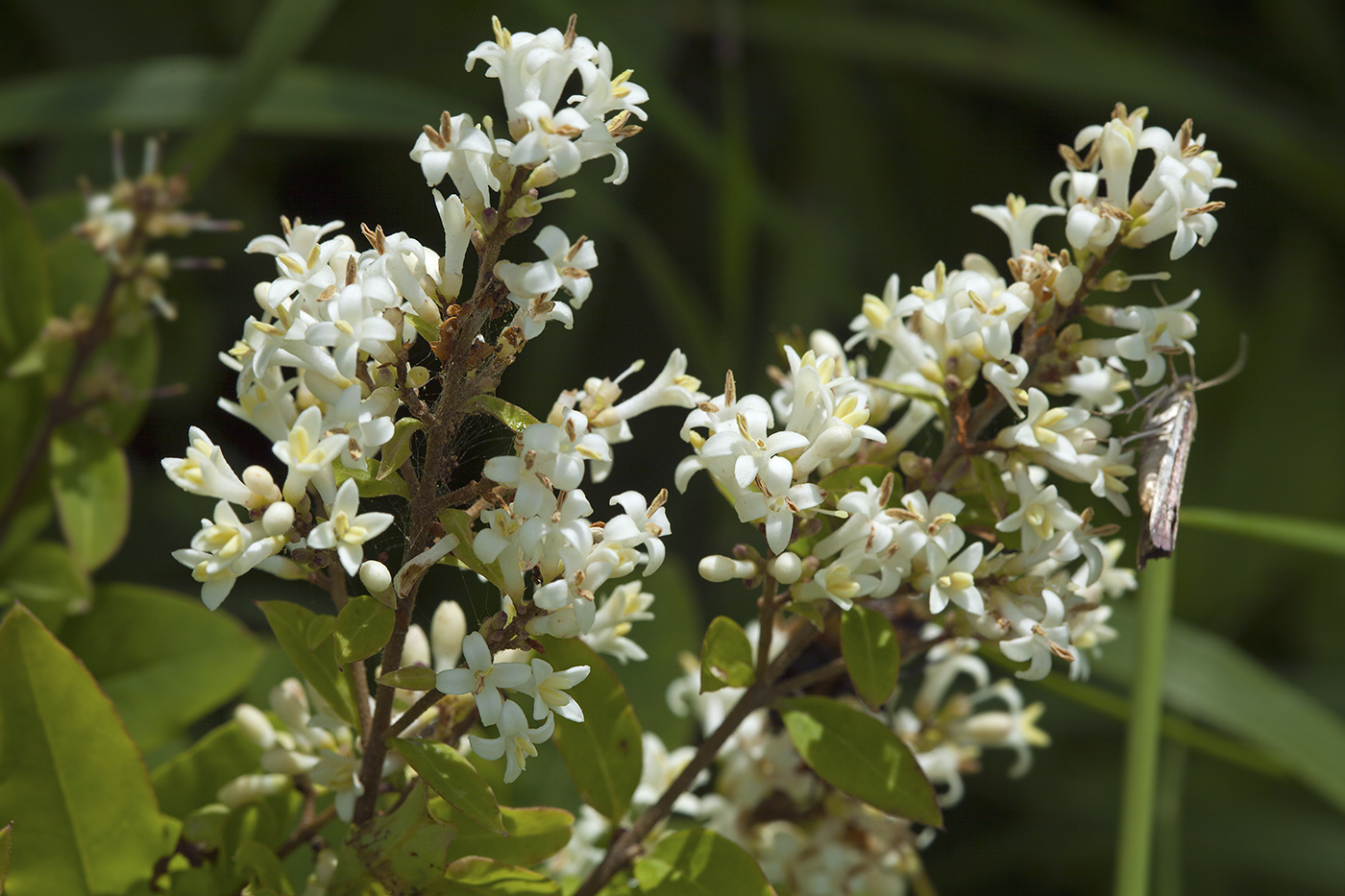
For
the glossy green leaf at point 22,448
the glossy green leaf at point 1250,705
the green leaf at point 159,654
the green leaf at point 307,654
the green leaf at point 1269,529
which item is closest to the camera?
the green leaf at point 307,654

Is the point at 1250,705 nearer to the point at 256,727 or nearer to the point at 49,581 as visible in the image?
the point at 256,727

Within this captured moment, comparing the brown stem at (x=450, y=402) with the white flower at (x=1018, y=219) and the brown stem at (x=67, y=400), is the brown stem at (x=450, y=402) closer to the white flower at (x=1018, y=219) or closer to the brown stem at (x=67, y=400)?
the white flower at (x=1018, y=219)

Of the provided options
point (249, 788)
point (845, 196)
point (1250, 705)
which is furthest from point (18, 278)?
point (1250, 705)

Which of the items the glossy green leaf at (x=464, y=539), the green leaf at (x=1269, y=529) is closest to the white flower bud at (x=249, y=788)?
the glossy green leaf at (x=464, y=539)

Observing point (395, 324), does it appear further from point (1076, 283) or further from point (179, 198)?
point (179, 198)

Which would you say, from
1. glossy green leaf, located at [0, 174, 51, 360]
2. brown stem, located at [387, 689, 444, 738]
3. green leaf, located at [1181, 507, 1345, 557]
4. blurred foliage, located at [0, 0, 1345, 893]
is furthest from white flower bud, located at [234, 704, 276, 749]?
green leaf, located at [1181, 507, 1345, 557]

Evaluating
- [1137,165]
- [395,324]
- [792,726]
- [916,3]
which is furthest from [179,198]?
[916,3]

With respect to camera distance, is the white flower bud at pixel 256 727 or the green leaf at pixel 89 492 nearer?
the white flower bud at pixel 256 727

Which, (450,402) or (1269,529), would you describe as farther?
(1269,529)
